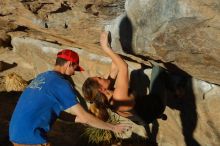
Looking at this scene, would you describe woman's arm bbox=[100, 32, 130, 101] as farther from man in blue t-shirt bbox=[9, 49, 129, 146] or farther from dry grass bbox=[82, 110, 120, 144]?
dry grass bbox=[82, 110, 120, 144]

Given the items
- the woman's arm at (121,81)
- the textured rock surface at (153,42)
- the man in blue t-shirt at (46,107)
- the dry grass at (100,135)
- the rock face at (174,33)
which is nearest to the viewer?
the rock face at (174,33)

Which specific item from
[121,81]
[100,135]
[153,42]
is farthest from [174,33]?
[100,135]

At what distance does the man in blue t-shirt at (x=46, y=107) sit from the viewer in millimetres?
5758

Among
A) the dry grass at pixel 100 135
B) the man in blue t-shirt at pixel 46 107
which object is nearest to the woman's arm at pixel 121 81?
the man in blue t-shirt at pixel 46 107

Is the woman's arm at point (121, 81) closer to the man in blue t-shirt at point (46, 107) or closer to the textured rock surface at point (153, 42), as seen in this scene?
the textured rock surface at point (153, 42)

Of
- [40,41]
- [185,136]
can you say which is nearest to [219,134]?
[185,136]

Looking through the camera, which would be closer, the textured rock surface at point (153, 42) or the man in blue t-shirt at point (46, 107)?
the textured rock surface at point (153, 42)

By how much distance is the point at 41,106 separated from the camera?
5.82 metres

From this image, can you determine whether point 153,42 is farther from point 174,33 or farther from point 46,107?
point 46,107

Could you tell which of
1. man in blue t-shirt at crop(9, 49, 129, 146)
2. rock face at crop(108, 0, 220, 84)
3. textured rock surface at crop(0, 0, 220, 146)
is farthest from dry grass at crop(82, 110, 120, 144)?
man in blue t-shirt at crop(9, 49, 129, 146)

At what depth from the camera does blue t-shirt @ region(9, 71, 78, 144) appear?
5.76 metres

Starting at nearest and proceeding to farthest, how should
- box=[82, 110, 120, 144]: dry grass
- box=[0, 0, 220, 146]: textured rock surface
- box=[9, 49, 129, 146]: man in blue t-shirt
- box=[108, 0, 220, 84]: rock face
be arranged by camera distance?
1. box=[108, 0, 220, 84]: rock face
2. box=[0, 0, 220, 146]: textured rock surface
3. box=[9, 49, 129, 146]: man in blue t-shirt
4. box=[82, 110, 120, 144]: dry grass

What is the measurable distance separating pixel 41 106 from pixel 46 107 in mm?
59

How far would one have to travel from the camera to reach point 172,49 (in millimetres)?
5941
